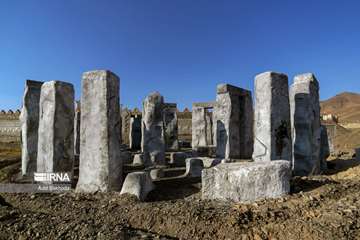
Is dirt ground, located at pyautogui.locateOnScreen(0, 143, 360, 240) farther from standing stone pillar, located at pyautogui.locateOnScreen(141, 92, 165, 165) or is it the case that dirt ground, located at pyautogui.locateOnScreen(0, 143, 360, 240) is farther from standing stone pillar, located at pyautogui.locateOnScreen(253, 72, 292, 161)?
standing stone pillar, located at pyautogui.locateOnScreen(141, 92, 165, 165)

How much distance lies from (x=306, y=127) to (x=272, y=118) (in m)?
1.47

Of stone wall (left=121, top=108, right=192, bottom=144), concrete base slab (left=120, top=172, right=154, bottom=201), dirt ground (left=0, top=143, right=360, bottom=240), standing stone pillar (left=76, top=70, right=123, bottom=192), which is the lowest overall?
dirt ground (left=0, top=143, right=360, bottom=240)

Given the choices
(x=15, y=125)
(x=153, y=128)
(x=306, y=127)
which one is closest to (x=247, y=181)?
(x=306, y=127)

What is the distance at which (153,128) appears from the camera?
11328 millimetres

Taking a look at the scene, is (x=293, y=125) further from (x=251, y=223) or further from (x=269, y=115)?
(x=251, y=223)

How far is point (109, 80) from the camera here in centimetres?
653

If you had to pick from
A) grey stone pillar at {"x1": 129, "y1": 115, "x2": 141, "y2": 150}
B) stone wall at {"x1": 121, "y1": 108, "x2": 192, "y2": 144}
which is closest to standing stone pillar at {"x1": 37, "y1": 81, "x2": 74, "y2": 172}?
grey stone pillar at {"x1": 129, "y1": 115, "x2": 141, "y2": 150}

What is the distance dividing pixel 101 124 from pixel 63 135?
1629mm

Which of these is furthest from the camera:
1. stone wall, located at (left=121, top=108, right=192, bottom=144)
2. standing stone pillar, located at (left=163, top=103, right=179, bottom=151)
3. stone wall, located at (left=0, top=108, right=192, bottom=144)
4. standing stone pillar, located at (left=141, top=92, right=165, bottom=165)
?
stone wall, located at (left=0, top=108, right=192, bottom=144)

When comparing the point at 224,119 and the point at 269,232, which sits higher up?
the point at 224,119

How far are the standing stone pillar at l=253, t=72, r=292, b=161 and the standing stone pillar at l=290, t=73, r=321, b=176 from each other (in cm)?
75

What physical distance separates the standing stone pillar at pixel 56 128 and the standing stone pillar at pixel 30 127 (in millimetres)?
1229

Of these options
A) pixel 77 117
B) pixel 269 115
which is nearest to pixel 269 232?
pixel 269 115

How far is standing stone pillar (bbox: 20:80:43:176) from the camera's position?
8.71 m
